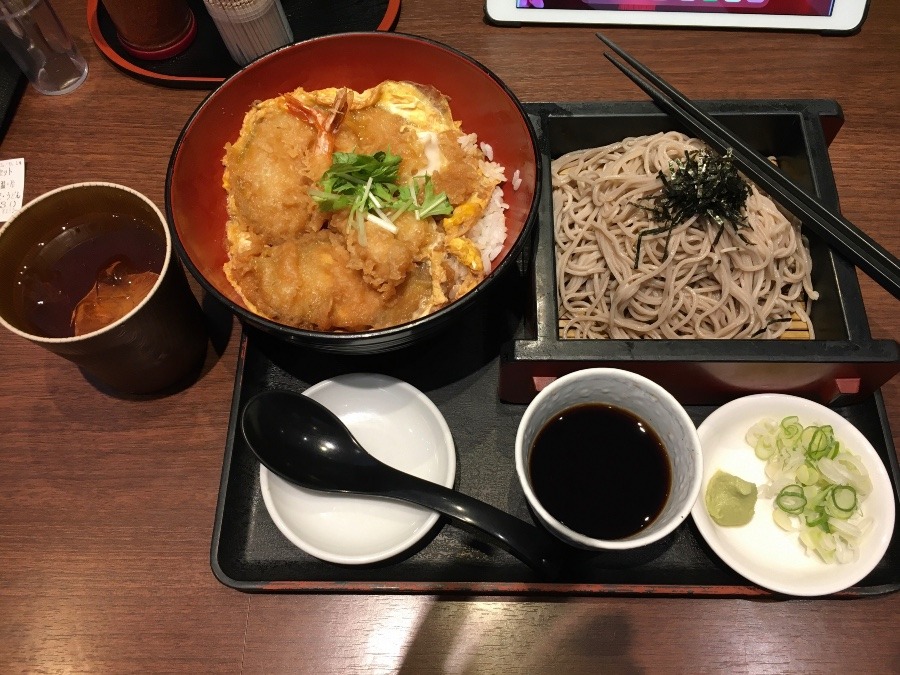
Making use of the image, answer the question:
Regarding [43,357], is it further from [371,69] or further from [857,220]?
[857,220]

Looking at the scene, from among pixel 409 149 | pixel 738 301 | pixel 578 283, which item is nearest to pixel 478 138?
pixel 409 149

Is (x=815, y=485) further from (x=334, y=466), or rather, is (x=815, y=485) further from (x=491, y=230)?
(x=334, y=466)

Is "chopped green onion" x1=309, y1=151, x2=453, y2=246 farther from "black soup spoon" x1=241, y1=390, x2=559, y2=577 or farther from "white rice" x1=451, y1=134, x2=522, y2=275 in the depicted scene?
"black soup spoon" x1=241, y1=390, x2=559, y2=577

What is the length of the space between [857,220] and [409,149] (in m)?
1.33

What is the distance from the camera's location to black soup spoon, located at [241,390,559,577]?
4.23 feet

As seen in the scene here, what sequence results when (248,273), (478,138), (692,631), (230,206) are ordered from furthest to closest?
(478,138)
(230,206)
(248,273)
(692,631)

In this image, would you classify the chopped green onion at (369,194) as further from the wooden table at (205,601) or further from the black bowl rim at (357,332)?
the wooden table at (205,601)

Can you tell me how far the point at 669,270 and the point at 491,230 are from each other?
1.62 feet

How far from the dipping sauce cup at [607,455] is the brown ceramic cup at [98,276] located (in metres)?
0.86

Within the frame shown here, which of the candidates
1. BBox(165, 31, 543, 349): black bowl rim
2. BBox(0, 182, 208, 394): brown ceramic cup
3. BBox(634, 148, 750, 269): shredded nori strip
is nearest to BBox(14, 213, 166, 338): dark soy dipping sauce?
BBox(0, 182, 208, 394): brown ceramic cup

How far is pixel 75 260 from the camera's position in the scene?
58.3 inches

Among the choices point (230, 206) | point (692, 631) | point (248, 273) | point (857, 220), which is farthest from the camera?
point (857, 220)

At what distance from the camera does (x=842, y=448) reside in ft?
4.62

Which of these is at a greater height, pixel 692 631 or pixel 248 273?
pixel 248 273
